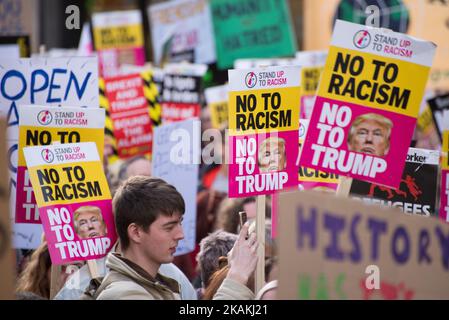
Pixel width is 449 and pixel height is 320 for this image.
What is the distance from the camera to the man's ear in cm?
394

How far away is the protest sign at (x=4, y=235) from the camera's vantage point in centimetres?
315

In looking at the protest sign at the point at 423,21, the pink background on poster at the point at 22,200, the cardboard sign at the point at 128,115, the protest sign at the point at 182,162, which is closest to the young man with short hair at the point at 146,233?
the pink background on poster at the point at 22,200

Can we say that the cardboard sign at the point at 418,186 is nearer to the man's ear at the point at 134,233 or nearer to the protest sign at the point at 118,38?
the man's ear at the point at 134,233

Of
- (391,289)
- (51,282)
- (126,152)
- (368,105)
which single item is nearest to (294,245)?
(391,289)

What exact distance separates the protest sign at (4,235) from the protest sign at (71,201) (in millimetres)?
929

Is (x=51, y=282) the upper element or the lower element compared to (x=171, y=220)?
lower

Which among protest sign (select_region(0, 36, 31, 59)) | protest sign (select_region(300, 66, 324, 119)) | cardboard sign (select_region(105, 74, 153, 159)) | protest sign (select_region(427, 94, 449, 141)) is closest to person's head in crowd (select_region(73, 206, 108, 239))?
protest sign (select_region(0, 36, 31, 59))

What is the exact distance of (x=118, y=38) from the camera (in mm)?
10148

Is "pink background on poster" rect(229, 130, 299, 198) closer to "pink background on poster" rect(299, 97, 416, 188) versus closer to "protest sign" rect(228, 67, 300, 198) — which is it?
"protest sign" rect(228, 67, 300, 198)

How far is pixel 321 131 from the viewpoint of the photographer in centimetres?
416

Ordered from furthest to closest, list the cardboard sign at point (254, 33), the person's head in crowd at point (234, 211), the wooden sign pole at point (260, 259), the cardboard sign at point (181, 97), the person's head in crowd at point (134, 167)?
the cardboard sign at point (254, 33) → the cardboard sign at point (181, 97) → the person's head in crowd at point (134, 167) → the person's head in crowd at point (234, 211) → the wooden sign pole at point (260, 259)

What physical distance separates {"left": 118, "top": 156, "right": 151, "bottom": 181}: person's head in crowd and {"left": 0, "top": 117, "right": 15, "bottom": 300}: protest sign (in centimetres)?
330

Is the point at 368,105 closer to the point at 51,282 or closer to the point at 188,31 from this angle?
the point at 51,282
